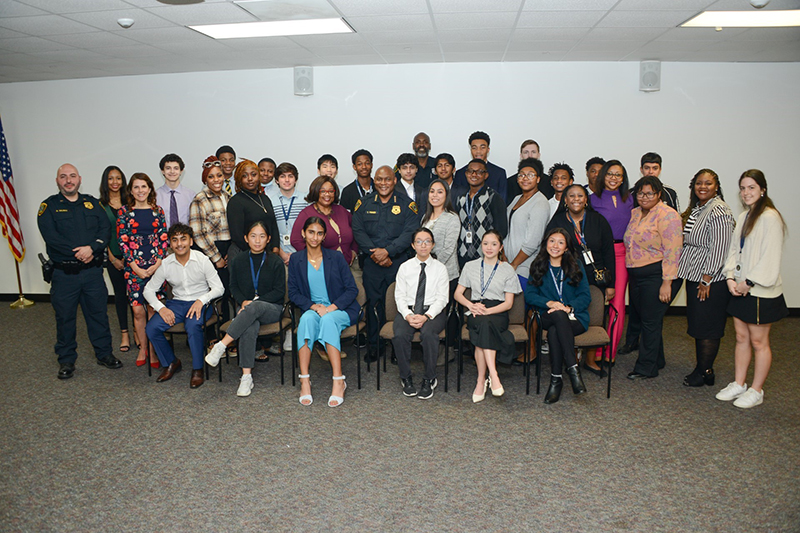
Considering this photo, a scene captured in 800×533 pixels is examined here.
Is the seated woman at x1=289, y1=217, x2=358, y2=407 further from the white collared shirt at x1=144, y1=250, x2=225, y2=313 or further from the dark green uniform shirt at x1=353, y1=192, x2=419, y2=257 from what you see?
the white collared shirt at x1=144, y1=250, x2=225, y2=313

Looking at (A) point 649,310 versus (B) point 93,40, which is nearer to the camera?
(A) point 649,310

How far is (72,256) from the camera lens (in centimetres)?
430

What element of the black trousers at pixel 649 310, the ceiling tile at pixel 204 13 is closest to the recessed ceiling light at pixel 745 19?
the black trousers at pixel 649 310

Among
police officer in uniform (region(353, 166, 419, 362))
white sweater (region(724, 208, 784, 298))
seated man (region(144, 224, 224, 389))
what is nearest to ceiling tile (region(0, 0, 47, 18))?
seated man (region(144, 224, 224, 389))

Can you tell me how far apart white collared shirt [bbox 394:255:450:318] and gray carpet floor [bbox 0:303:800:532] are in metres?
0.70

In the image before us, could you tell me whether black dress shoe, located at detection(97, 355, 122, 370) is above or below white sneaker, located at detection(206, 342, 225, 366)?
below

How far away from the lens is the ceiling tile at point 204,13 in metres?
4.07

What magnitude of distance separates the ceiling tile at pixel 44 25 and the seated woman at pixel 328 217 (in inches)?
98.3

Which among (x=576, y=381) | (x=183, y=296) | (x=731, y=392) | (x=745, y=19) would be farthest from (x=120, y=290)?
(x=745, y=19)

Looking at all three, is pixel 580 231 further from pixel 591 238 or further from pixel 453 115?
pixel 453 115

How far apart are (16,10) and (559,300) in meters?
4.86

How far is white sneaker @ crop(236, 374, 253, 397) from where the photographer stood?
154 inches

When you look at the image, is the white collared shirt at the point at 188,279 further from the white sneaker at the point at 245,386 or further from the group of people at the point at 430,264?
the white sneaker at the point at 245,386

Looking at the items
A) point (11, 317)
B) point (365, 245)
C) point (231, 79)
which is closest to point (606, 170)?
point (365, 245)
